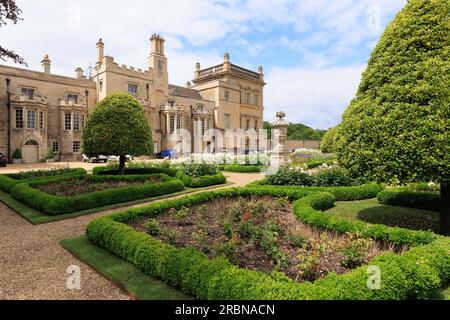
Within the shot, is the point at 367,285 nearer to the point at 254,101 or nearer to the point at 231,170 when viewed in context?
the point at 231,170

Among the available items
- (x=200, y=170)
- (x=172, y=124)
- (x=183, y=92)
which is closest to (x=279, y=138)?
(x=200, y=170)

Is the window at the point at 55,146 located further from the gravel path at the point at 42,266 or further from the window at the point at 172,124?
the gravel path at the point at 42,266

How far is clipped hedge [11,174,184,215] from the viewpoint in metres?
8.02

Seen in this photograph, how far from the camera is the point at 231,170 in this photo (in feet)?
64.6

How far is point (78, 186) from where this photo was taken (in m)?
10.8

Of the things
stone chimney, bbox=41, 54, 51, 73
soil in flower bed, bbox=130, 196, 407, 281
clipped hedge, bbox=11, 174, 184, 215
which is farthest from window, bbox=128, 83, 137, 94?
soil in flower bed, bbox=130, 196, 407, 281

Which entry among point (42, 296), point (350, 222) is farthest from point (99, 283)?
point (350, 222)

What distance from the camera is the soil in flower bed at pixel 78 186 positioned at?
985 centimetres

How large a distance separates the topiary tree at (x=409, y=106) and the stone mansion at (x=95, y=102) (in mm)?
29299

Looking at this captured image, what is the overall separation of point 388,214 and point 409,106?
3763 mm

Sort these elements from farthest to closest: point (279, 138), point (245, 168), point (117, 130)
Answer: point (245, 168) < point (279, 138) < point (117, 130)

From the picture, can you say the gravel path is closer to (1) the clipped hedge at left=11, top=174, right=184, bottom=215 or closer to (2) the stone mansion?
(1) the clipped hedge at left=11, top=174, right=184, bottom=215

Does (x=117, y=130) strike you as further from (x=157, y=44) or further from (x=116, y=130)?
(x=157, y=44)

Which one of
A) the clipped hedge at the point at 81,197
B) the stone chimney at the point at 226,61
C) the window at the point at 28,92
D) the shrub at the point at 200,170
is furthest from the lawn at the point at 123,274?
the stone chimney at the point at 226,61
